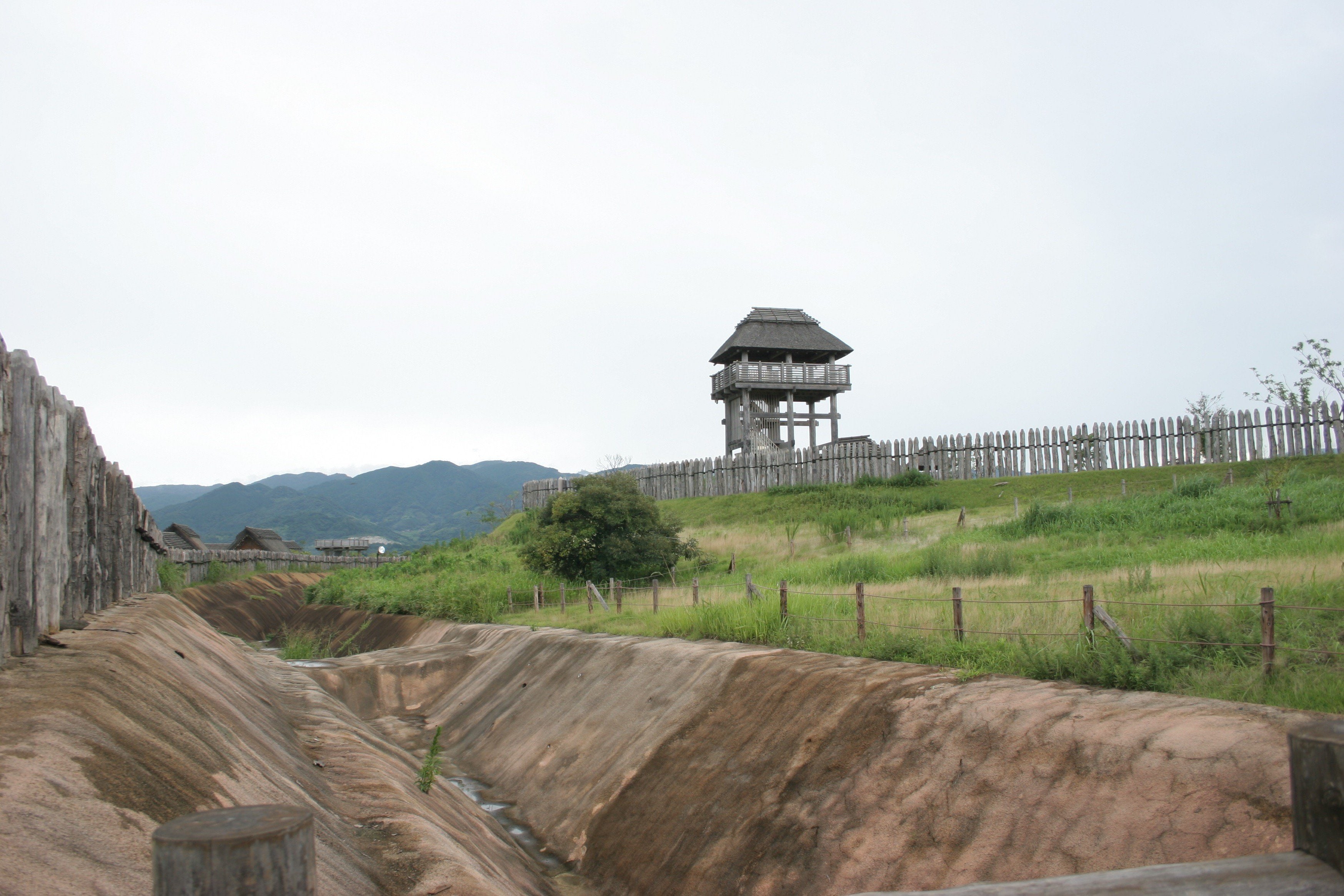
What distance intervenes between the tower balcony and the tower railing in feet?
0.06

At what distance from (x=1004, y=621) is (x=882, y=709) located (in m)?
2.80

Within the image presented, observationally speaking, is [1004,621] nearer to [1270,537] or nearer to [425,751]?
[1270,537]

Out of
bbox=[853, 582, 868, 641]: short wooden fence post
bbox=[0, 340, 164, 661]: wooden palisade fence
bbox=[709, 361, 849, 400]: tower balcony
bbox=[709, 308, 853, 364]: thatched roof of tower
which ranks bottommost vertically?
bbox=[853, 582, 868, 641]: short wooden fence post

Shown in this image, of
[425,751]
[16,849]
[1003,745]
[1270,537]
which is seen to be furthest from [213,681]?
[1270,537]

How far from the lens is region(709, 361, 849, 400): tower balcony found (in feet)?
131

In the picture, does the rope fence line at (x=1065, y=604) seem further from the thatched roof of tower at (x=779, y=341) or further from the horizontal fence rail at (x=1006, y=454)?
the thatched roof of tower at (x=779, y=341)

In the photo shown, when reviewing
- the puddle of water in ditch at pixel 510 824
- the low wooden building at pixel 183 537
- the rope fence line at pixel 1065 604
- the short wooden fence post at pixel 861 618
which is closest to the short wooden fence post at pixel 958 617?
the rope fence line at pixel 1065 604

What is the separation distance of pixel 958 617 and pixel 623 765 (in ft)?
12.7

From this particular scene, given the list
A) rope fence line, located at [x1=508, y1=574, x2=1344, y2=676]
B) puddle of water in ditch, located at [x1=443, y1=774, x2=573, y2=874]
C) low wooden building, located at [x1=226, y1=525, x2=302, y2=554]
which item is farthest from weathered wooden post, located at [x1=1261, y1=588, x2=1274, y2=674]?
low wooden building, located at [x1=226, y1=525, x2=302, y2=554]

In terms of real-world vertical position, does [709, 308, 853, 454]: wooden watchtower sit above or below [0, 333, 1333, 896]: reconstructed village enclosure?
above

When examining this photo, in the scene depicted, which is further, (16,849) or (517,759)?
(517,759)

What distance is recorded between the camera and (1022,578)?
1359 centimetres

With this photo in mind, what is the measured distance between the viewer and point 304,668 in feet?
55.0

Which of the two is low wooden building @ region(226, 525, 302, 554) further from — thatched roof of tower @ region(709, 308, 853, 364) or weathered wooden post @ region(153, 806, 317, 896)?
weathered wooden post @ region(153, 806, 317, 896)
